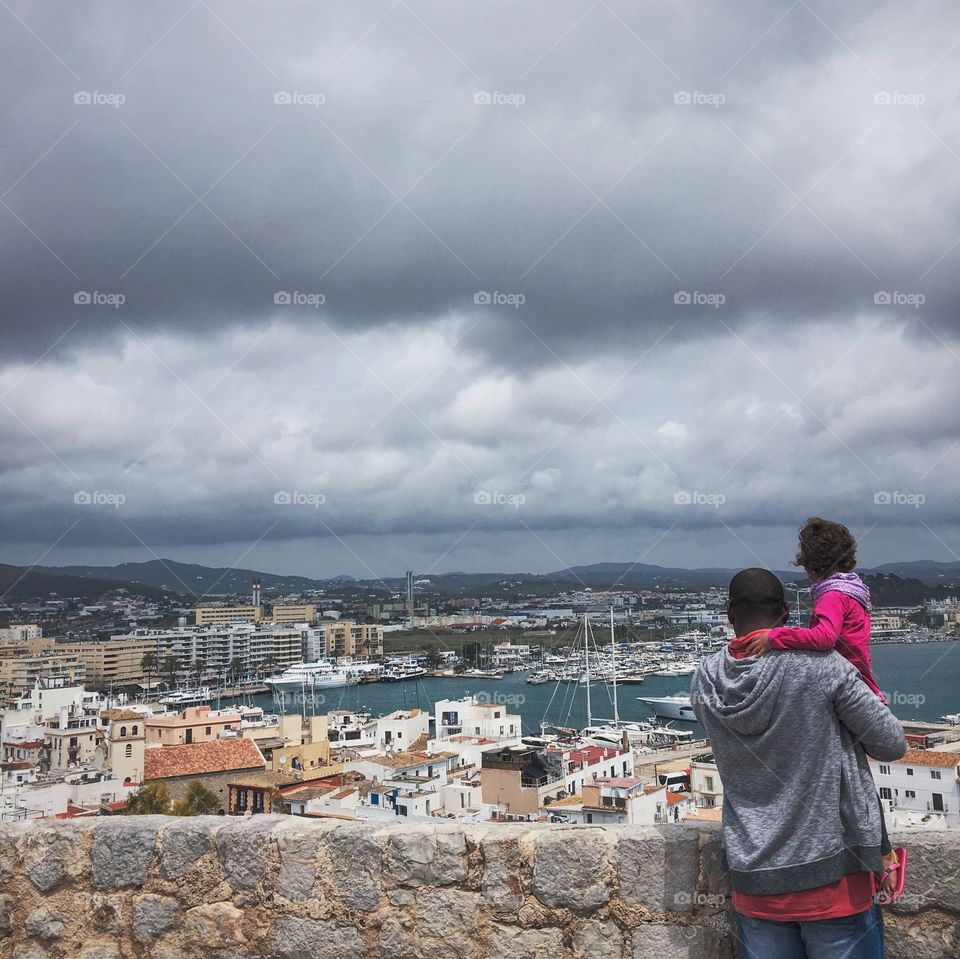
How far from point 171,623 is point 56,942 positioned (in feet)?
266

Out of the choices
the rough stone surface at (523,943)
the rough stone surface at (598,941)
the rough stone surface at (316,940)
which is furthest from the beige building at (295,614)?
the rough stone surface at (598,941)

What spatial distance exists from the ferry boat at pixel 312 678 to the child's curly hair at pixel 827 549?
88692 mm

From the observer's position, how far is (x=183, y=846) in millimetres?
2951

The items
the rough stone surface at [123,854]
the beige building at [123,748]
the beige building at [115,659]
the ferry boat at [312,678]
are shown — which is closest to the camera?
the rough stone surface at [123,854]

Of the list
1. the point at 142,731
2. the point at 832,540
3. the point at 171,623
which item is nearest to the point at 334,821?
the point at 832,540

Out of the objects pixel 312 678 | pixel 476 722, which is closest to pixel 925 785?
pixel 476 722

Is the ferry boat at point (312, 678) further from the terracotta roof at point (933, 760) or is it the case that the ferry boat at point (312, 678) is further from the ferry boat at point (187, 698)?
the terracotta roof at point (933, 760)

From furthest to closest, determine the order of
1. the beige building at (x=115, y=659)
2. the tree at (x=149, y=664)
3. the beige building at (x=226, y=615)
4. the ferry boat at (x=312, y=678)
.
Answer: the ferry boat at (x=312, y=678), the beige building at (x=226, y=615), the tree at (x=149, y=664), the beige building at (x=115, y=659)

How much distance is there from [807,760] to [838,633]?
1.05ft

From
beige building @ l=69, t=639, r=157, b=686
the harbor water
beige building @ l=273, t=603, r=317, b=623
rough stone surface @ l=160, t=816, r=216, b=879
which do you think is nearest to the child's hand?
rough stone surface @ l=160, t=816, r=216, b=879

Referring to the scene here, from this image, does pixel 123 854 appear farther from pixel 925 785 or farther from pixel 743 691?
pixel 925 785

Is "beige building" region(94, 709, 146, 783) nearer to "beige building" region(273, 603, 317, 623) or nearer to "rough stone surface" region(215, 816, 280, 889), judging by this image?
"rough stone surface" region(215, 816, 280, 889)

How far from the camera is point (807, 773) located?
2027 millimetres

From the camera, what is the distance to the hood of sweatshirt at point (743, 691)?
6.63ft
